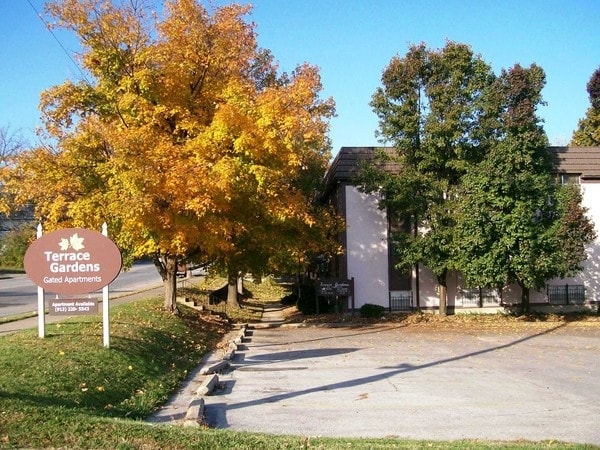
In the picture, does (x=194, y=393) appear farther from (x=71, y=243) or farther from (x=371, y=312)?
(x=371, y=312)

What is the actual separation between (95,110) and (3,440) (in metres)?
14.0

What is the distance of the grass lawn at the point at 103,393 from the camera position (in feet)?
22.2

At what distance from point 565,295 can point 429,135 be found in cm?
1036

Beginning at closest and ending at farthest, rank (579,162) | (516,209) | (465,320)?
(516,209), (465,320), (579,162)

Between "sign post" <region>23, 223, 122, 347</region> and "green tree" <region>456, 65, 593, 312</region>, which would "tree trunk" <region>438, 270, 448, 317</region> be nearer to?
"green tree" <region>456, 65, 593, 312</region>

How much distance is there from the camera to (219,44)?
1858 centimetres

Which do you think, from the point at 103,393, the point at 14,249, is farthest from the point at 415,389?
the point at 14,249

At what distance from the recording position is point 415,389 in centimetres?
1131

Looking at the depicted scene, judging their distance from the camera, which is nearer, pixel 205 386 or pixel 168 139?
pixel 205 386

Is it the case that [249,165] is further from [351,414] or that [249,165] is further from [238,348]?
[351,414]

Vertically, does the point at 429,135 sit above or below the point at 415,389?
above

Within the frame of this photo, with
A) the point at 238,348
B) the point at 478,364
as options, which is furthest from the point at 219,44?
the point at 478,364

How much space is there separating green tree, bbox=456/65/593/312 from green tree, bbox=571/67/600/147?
23750 millimetres

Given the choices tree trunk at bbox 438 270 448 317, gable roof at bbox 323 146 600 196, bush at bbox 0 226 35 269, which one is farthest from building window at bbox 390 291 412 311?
bush at bbox 0 226 35 269
